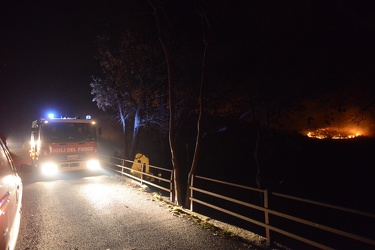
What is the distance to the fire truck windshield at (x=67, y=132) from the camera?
1444 centimetres

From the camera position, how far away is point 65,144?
48.0 ft

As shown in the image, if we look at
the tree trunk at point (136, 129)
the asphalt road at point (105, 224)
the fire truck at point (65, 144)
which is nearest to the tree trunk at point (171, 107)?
the asphalt road at point (105, 224)

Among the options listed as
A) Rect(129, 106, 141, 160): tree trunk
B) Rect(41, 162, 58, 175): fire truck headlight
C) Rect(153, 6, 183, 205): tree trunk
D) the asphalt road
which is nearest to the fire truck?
Rect(41, 162, 58, 175): fire truck headlight

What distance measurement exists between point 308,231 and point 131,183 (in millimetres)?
13826

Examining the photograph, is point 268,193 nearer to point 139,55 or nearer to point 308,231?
point 139,55

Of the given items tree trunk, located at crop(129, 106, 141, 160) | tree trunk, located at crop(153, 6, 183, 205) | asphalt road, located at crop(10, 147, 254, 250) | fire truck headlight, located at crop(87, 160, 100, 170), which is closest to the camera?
asphalt road, located at crop(10, 147, 254, 250)

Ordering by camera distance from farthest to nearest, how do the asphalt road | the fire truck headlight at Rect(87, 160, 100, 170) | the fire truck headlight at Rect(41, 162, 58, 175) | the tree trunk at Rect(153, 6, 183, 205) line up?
the fire truck headlight at Rect(87, 160, 100, 170) → the fire truck headlight at Rect(41, 162, 58, 175) → the tree trunk at Rect(153, 6, 183, 205) → the asphalt road

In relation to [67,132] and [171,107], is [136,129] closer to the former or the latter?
[67,132]

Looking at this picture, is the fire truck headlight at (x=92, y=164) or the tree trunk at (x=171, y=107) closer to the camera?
the tree trunk at (x=171, y=107)

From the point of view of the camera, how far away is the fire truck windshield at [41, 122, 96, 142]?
14.4 m

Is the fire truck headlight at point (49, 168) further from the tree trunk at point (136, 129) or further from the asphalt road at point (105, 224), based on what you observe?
the tree trunk at point (136, 129)

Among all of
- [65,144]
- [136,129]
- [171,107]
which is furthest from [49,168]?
[171,107]

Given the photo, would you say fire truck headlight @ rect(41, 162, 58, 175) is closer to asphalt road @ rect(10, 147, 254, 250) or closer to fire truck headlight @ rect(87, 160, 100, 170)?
fire truck headlight @ rect(87, 160, 100, 170)

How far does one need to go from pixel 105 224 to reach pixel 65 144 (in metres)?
8.60
